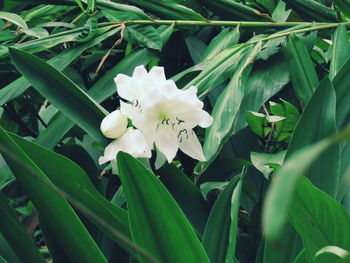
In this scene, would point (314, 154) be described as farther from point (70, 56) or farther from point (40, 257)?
point (70, 56)

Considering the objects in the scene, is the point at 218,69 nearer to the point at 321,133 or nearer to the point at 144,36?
the point at 144,36

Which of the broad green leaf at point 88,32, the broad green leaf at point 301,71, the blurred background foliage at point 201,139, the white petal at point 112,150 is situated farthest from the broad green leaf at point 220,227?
the broad green leaf at point 88,32

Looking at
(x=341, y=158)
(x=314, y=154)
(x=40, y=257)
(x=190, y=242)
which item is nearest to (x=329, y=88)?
(x=341, y=158)

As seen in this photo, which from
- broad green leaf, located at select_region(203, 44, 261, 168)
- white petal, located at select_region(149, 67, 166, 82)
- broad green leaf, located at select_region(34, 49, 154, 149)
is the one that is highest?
white petal, located at select_region(149, 67, 166, 82)

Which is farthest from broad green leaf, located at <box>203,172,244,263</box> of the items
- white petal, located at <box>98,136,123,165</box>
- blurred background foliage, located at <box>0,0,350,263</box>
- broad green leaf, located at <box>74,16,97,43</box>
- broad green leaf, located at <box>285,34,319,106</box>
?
broad green leaf, located at <box>74,16,97,43</box>

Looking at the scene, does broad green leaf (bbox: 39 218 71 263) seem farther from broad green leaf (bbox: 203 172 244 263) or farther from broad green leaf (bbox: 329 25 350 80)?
broad green leaf (bbox: 329 25 350 80)

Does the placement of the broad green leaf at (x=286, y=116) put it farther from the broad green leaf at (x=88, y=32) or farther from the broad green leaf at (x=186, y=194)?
the broad green leaf at (x=88, y=32)
